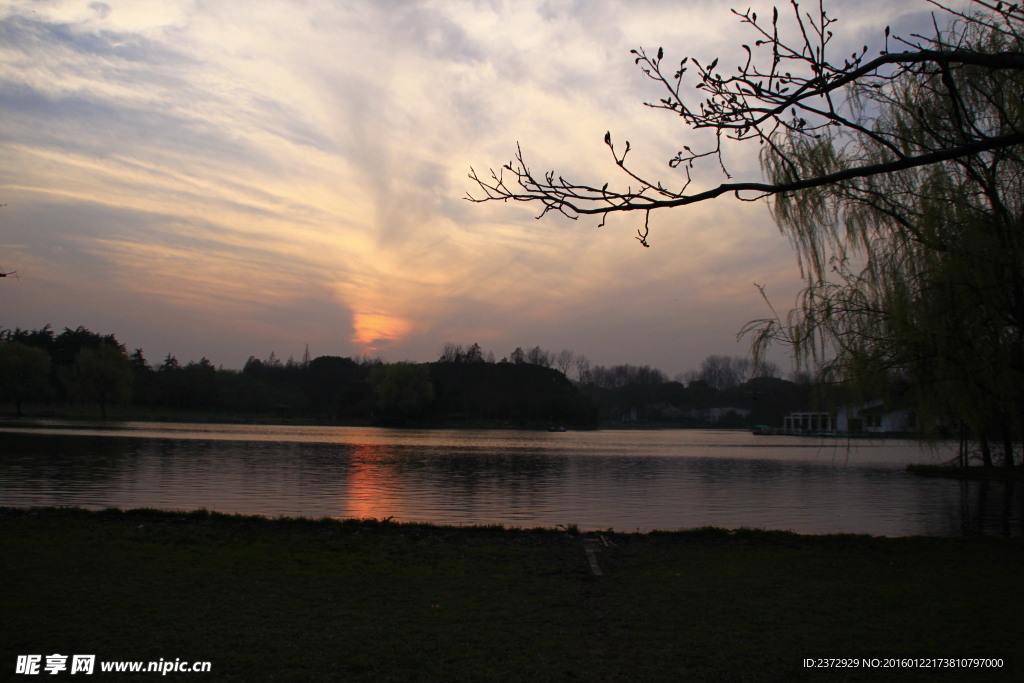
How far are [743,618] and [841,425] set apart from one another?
24.2 feet

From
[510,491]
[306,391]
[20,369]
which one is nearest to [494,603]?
[510,491]

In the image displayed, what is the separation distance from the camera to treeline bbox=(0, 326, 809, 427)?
81.6 metres

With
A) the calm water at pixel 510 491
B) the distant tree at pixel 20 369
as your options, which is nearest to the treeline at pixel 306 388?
the distant tree at pixel 20 369

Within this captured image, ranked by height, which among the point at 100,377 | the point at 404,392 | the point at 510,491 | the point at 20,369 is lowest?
the point at 510,491

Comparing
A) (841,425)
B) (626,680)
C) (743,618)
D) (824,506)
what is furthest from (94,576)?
(824,506)

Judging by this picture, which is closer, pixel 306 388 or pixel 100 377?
pixel 100 377

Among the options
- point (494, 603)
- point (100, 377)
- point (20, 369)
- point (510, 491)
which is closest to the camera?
point (494, 603)

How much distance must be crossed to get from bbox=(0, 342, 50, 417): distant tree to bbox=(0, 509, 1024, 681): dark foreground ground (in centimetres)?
7802

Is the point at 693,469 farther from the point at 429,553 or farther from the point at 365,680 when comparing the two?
the point at 365,680

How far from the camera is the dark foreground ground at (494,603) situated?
5504mm

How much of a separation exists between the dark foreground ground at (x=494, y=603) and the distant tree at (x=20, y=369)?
78.0 meters

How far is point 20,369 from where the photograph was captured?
7644cm

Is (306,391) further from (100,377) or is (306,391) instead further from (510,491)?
(510,491)

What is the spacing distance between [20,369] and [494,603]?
284 feet
